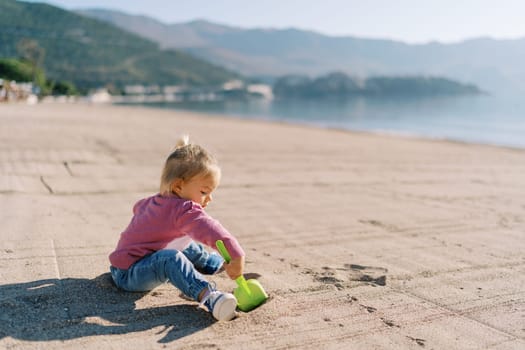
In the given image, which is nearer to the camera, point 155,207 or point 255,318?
point 255,318

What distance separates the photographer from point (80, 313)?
96.6 inches

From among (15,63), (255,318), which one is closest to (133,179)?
(255,318)

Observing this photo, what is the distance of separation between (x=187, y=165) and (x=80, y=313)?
35.4 inches

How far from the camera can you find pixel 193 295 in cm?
254

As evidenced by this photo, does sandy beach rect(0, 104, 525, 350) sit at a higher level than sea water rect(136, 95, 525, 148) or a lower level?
lower

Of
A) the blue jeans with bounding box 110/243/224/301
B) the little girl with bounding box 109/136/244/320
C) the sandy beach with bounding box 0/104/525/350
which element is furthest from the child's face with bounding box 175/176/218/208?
the sandy beach with bounding box 0/104/525/350

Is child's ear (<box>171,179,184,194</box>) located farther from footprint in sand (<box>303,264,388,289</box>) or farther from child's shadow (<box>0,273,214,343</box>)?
footprint in sand (<box>303,264,388,289</box>)

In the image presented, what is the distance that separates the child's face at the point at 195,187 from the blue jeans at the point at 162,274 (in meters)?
0.30

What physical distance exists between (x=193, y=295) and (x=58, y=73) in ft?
244

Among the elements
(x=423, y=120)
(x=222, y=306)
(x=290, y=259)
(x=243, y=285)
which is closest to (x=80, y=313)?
(x=222, y=306)

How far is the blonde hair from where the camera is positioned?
8.59 feet

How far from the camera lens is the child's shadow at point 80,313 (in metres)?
2.25

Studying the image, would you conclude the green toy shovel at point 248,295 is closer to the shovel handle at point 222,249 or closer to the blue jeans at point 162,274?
the shovel handle at point 222,249

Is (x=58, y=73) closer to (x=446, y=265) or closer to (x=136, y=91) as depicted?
(x=136, y=91)
